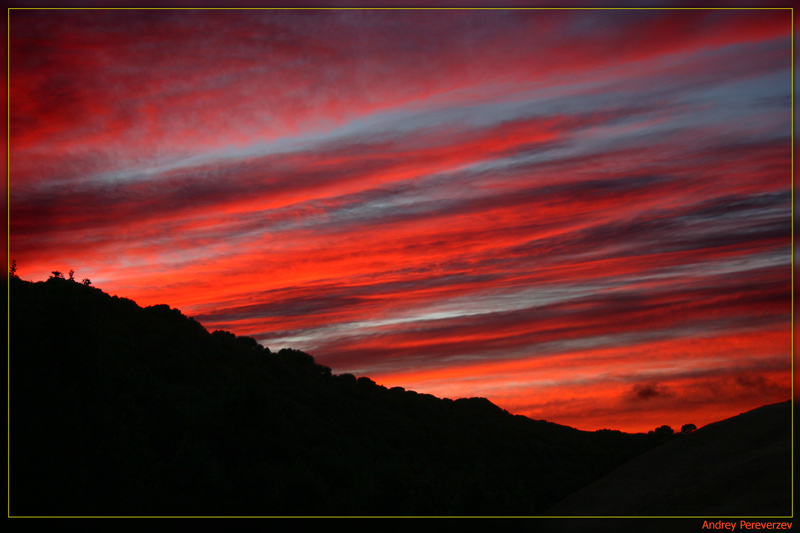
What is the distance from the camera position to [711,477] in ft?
103

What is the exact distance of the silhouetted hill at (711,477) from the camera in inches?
1049

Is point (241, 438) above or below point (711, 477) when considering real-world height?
above

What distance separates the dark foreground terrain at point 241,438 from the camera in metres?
23.0

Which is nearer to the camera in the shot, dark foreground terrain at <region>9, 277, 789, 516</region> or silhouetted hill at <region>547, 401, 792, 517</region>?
dark foreground terrain at <region>9, 277, 789, 516</region>

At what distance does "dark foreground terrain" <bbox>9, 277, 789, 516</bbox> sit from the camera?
75.6ft

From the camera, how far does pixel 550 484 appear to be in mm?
38156

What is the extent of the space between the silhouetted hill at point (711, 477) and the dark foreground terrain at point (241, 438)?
23 cm

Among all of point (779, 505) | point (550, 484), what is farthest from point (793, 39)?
point (550, 484)

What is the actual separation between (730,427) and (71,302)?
137 feet

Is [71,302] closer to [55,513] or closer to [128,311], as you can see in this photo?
[55,513]

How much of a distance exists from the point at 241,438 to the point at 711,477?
26115 mm

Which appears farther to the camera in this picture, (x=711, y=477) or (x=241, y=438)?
(x=241, y=438)

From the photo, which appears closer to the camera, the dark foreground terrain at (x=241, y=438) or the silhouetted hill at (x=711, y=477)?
the dark foreground terrain at (x=241, y=438)

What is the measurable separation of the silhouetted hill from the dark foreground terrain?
0.23 metres
